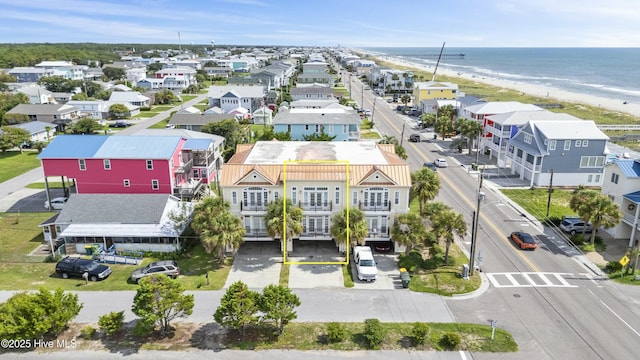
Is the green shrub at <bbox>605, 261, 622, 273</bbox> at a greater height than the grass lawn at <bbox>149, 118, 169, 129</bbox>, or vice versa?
the grass lawn at <bbox>149, 118, 169, 129</bbox>

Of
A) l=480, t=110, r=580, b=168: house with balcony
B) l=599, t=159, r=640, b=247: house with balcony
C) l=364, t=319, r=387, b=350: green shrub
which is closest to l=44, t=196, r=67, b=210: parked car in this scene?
l=364, t=319, r=387, b=350: green shrub

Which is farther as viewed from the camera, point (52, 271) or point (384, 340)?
point (52, 271)

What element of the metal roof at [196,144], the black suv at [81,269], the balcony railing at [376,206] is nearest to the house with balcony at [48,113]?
the metal roof at [196,144]

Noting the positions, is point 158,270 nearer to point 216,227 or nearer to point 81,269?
point 216,227

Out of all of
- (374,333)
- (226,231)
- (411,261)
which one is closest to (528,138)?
(411,261)

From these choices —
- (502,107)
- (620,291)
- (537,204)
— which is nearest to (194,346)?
(620,291)

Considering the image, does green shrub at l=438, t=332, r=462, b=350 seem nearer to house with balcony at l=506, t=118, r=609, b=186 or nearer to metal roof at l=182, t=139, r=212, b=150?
Answer: metal roof at l=182, t=139, r=212, b=150

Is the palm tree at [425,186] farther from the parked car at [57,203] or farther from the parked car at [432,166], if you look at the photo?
the parked car at [57,203]
